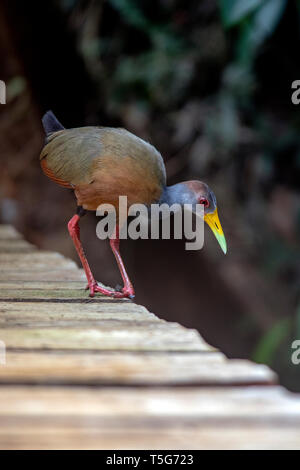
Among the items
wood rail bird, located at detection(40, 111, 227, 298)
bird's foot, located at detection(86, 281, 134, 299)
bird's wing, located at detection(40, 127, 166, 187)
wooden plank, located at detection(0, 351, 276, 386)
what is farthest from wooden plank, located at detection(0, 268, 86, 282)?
wooden plank, located at detection(0, 351, 276, 386)

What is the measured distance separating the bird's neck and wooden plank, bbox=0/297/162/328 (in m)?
0.93

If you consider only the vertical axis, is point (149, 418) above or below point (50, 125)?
below

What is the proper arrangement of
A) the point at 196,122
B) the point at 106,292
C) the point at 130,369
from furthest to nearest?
the point at 196,122 → the point at 106,292 → the point at 130,369

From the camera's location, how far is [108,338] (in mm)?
2963

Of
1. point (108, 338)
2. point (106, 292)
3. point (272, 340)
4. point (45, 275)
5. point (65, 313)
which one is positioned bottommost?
point (272, 340)

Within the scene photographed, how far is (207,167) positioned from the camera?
9727 mm

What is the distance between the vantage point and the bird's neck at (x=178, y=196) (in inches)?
180

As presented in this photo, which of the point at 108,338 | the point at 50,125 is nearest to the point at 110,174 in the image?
the point at 50,125

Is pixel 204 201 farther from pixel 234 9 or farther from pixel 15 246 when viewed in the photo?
pixel 234 9

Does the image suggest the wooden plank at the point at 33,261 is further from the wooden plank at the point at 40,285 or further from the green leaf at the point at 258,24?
the green leaf at the point at 258,24

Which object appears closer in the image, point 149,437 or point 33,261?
point 149,437

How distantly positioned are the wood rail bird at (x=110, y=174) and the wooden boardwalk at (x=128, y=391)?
3.62ft

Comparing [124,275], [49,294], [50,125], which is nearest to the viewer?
[49,294]

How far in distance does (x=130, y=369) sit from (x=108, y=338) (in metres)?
0.45
